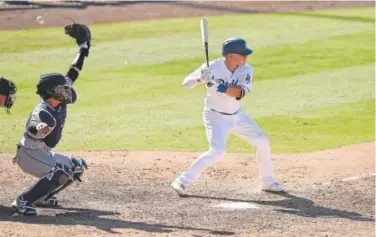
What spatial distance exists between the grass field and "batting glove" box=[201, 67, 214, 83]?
2.56 metres

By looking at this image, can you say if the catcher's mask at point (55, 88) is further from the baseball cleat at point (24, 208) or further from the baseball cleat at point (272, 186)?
the baseball cleat at point (272, 186)

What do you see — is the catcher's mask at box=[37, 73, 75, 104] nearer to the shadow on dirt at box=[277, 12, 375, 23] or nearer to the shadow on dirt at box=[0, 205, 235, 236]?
the shadow on dirt at box=[0, 205, 235, 236]

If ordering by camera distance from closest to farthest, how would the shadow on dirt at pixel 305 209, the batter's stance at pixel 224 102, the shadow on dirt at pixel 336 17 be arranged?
the shadow on dirt at pixel 305 209 < the batter's stance at pixel 224 102 < the shadow on dirt at pixel 336 17

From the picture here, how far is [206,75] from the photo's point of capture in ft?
28.9

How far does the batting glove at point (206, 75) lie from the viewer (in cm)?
880

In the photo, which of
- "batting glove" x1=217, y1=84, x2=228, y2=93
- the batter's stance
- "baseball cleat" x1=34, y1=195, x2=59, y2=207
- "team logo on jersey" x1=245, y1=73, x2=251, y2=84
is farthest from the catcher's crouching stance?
"team logo on jersey" x1=245, y1=73, x2=251, y2=84

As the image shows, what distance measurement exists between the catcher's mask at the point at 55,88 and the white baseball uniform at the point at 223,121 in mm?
1434

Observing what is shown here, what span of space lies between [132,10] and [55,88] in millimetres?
13209

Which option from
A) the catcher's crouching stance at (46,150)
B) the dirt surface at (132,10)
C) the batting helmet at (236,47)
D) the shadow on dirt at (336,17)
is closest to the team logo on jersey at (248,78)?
the batting helmet at (236,47)

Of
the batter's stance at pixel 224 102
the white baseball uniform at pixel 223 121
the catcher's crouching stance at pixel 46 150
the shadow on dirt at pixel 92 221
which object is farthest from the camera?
the white baseball uniform at pixel 223 121

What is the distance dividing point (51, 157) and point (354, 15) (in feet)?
50.0

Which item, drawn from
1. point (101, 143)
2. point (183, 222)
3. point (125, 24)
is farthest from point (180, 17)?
point (183, 222)

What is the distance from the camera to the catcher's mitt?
345 inches

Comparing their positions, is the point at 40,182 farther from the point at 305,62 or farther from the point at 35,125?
the point at 305,62
